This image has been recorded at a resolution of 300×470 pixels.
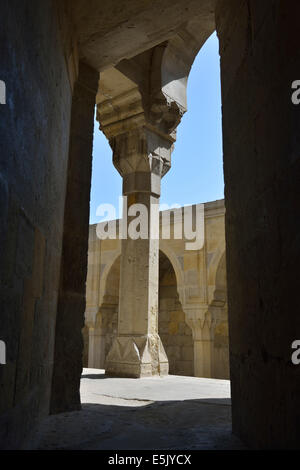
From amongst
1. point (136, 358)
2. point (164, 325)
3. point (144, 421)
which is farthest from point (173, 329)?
point (144, 421)

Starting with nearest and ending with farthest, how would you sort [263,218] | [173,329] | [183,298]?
[263,218] → [183,298] → [173,329]

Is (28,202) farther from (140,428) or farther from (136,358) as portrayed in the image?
(136,358)

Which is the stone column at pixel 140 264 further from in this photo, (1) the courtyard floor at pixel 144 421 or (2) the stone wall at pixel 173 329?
(2) the stone wall at pixel 173 329

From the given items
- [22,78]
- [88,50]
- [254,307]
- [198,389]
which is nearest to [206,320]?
[198,389]

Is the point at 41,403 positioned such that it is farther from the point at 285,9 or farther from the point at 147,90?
the point at 147,90

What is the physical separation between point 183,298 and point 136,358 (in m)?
5.63

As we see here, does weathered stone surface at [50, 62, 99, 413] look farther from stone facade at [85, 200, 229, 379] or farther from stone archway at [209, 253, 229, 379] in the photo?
stone archway at [209, 253, 229, 379]

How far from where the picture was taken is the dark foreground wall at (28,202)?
1381 millimetres

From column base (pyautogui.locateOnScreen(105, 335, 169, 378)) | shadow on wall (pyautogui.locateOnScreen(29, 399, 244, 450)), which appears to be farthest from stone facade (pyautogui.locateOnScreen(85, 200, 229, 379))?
shadow on wall (pyautogui.locateOnScreen(29, 399, 244, 450))

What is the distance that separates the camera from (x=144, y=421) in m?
2.45

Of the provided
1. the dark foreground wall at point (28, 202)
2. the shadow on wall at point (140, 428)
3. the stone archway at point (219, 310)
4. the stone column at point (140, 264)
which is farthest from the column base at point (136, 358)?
the stone archway at point (219, 310)

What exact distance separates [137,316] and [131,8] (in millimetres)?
3504

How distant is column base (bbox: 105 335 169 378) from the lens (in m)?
4.80

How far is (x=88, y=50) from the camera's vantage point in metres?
3.33
